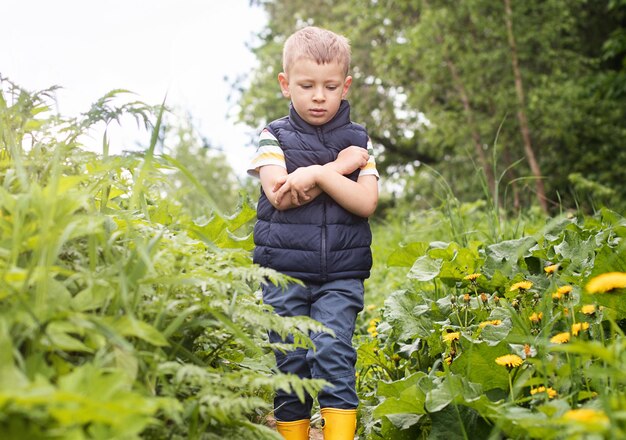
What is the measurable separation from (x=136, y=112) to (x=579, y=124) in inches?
530

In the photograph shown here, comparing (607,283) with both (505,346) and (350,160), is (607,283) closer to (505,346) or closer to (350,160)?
(505,346)

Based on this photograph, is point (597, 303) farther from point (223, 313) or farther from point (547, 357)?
point (223, 313)

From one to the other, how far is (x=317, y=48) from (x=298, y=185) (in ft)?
1.76

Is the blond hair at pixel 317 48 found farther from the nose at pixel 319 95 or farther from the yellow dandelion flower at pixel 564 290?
the yellow dandelion flower at pixel 564 290

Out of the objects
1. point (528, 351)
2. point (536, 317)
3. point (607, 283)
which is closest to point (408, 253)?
point (536, 317)

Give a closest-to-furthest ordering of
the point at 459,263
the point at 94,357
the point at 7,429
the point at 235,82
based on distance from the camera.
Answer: the point at 7,429, the point at 94,357, the point at 459,263, the point at 235,82

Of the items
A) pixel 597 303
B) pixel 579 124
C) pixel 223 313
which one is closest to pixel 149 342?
pixel 223 313

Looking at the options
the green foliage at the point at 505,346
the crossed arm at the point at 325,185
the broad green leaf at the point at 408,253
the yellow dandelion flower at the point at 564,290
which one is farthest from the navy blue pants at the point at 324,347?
the broad green leaf at the point at 408,253

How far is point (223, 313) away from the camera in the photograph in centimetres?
205

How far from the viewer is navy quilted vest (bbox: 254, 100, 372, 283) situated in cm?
277

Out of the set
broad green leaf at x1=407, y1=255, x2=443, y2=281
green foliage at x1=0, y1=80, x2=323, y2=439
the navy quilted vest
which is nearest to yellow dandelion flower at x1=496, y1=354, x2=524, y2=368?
green foliage at x1=0, y1=80, x2=323, y2=439

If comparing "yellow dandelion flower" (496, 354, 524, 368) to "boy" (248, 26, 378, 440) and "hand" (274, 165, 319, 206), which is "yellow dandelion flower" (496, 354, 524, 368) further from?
"hand" (274, 165, 319, 206)

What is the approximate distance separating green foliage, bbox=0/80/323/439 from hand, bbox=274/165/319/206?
494mm

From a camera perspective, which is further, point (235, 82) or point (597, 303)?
point (235, 82)
